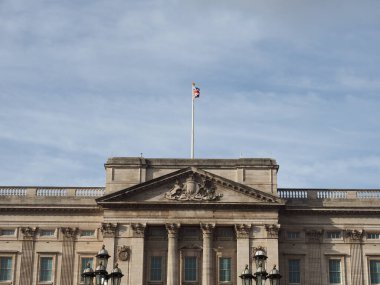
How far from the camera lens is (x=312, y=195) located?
227ft

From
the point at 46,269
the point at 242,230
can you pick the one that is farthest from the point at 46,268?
the point at 242,230

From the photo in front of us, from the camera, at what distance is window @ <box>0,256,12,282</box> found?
67.1 metres

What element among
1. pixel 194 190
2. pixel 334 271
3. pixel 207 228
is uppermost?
pixel 194 190

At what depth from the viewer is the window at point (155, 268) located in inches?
2581

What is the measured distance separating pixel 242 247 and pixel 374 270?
11431 millimetres

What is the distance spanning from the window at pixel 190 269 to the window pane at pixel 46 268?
11.4 metres

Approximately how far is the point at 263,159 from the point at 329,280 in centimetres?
1136

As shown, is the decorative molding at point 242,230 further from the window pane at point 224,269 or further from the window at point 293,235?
the window at point 293,235

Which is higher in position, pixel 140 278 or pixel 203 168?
pixel 203 168

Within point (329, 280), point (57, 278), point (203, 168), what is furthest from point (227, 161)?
point (57, 278)

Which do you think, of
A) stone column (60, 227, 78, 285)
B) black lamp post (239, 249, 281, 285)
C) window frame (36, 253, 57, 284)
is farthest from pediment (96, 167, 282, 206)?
black lamp post (239, 249, 281, 285)

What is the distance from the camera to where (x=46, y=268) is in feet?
221

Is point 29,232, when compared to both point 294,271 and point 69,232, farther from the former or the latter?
point 294,271

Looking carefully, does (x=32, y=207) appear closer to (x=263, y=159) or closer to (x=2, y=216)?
(x=2, y=216)
